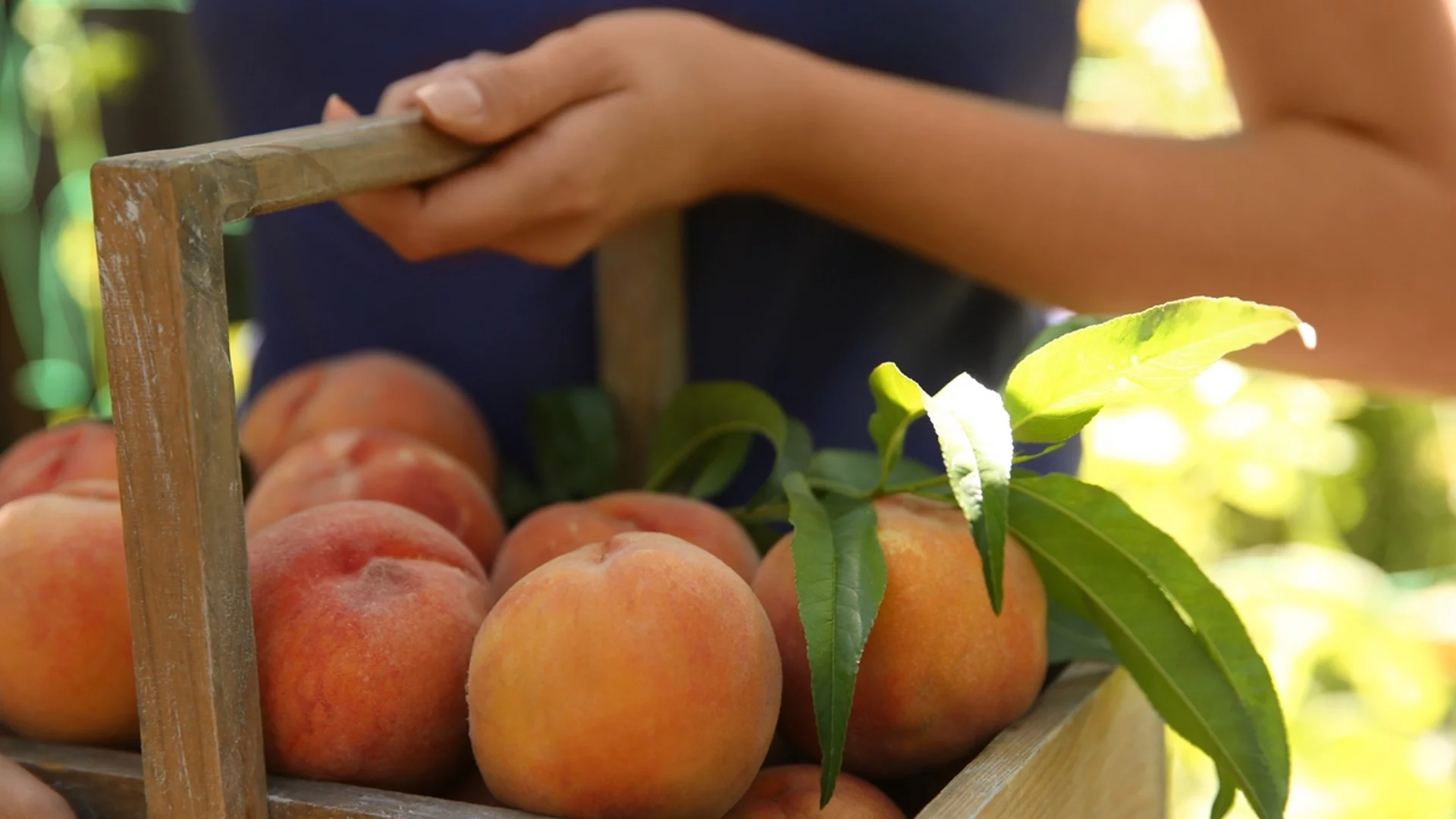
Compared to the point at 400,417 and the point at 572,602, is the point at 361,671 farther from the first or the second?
the point at 400,417

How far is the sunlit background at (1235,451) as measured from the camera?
1.27 meters

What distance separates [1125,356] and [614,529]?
0.65ft

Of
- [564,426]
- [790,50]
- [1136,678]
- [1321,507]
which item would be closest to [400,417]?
[564,426]

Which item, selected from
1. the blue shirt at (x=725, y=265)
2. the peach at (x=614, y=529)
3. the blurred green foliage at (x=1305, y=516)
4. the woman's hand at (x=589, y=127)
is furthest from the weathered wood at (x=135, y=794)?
the blurred green foliage at (x=1305, y=516)

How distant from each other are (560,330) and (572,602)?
387mm

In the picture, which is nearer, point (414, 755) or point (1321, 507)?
point (414, 755)

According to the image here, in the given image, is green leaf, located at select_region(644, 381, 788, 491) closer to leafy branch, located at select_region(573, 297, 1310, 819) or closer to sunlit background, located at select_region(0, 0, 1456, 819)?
leafy branch, located at select_region(573, 297, 1310, 819)

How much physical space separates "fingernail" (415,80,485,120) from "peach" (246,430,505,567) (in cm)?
14

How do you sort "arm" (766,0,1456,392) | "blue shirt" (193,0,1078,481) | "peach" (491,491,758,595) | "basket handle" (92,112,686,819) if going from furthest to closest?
1. "blue shirt" (193,0,1078,481)
2. "arm" (766,0,1456,392)
3. "peach" (491,491,758,595)
4. "basket handle" (92,112,686,819)

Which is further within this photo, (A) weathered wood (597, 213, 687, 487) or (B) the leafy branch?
(A) weathered wood (597, 213, 687, 487)

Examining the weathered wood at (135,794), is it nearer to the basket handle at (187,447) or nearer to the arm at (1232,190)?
the basket handle at (187,447)

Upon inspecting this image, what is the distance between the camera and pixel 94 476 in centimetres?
60

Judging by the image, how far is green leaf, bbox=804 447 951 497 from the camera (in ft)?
A: 1.70

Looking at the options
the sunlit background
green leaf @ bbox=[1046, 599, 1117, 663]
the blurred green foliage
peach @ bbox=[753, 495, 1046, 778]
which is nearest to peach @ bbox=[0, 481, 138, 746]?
peach @ bbox=[753, 495, 1046, 778]
